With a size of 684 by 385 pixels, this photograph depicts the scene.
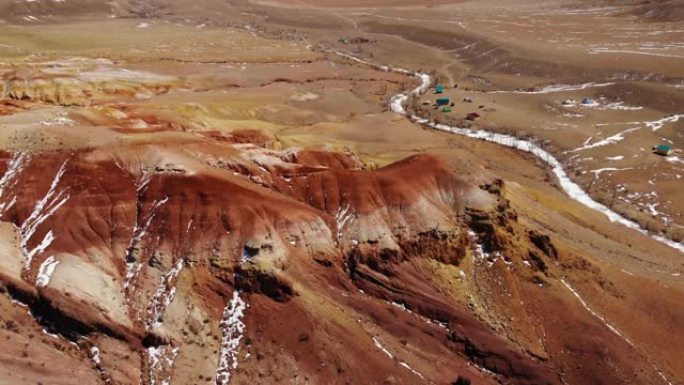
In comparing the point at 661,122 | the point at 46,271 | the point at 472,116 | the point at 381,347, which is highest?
the point at 46,271

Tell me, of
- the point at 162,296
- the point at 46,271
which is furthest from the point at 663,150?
the point at 46,271

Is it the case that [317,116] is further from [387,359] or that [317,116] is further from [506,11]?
[506,11]

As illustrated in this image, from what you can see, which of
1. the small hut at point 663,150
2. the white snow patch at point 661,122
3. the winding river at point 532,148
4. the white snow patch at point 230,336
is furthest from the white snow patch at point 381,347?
the white snow patch at point 661,122

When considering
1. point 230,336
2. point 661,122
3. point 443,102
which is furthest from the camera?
point 443,102

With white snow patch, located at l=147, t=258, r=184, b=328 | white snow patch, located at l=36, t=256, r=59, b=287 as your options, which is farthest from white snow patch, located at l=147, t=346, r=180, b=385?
white snow patch, located at l=36, t=256, r=59, b=287

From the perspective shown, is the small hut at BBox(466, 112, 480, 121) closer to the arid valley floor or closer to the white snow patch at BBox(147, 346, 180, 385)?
the arid valley floor

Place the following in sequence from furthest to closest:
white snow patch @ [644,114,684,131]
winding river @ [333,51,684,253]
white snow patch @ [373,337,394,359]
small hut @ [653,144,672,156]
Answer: white snow patch @ [644,114,684,131]
small hut @ [653,144,672,156]
winding river @ [333,51,684,253]
white snow patch @ [373,337,394,359]

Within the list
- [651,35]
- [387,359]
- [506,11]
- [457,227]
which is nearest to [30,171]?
[387,359]

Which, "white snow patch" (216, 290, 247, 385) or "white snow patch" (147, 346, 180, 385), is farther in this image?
"white snow patch" (216, 290, 247, 385)

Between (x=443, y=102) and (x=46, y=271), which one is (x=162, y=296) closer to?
(x=46, y=271)

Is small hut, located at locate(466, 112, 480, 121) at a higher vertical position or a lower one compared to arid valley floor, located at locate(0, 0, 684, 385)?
lower

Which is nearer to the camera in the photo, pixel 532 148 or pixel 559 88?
pixel 532 148
